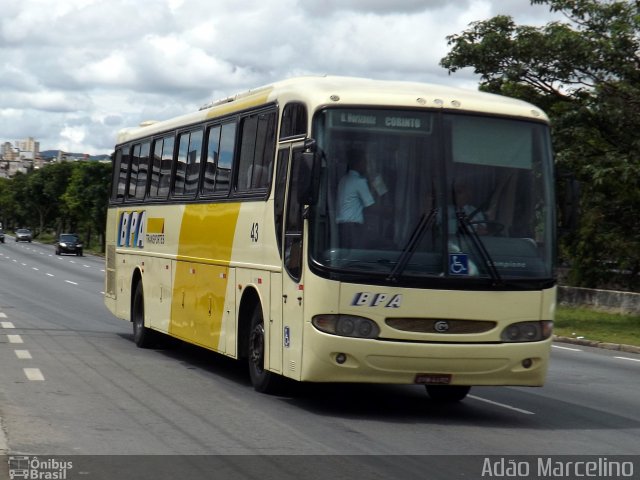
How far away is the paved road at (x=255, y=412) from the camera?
9.48 meters

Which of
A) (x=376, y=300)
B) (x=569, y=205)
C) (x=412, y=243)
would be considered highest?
(x=569, y=205)

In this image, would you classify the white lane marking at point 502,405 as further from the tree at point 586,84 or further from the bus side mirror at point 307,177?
the tree at point 586,84

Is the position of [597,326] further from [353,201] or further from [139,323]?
[353,201]

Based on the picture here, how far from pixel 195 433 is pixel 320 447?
1.06 m

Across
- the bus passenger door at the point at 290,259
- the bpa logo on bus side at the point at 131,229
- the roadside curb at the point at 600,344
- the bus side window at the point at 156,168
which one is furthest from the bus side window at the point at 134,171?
the roadside curb at the point at 600,344

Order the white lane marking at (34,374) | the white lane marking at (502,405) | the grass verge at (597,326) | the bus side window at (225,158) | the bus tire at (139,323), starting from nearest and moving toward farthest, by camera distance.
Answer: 1. the white lane marking at (502,405)
2. the white lane marking at (34,374)
3. the bus side window at (225,158)
4. the bus tire at (139,323)
5. the grass verge at (597,326)

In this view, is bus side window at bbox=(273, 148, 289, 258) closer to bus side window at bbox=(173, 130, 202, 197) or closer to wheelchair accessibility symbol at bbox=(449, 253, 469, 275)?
wheelchair accessibility symbol at bbox=(449, 253, 469, 275)

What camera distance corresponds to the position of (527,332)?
1133 cm

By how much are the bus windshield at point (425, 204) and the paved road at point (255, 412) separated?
1341 millimetres

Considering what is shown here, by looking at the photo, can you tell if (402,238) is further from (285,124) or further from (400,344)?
(285,124)

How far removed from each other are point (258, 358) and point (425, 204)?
269 cm

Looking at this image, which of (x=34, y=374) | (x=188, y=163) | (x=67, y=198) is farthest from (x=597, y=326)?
(x=67, y=198)

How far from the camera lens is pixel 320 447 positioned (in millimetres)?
9398

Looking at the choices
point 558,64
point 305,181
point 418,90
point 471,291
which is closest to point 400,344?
point 471,291
